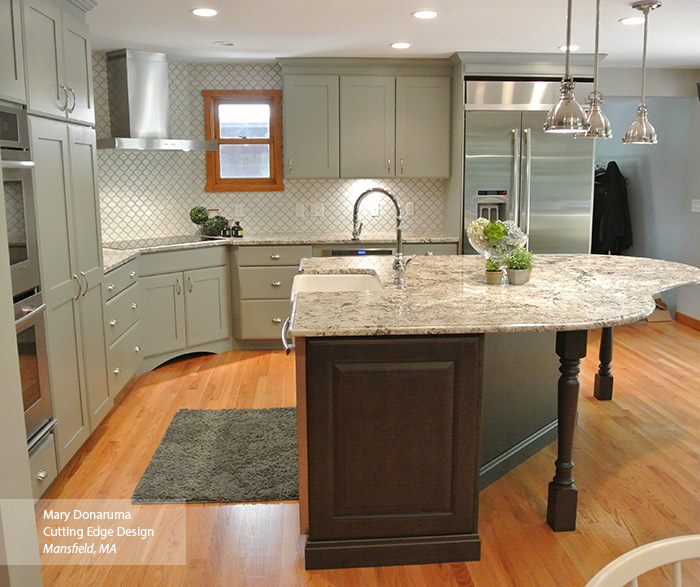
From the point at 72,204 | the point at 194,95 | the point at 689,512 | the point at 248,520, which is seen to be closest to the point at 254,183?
the point at 194,95

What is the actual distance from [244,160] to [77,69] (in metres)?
2.49

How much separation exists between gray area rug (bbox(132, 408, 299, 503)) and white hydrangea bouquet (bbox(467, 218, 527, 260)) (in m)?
1.41

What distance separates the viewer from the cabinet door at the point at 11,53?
8.79 feet

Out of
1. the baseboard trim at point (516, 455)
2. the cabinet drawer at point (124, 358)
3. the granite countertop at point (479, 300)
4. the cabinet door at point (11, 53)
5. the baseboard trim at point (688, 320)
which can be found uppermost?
the cabinet door at point (11, 53)

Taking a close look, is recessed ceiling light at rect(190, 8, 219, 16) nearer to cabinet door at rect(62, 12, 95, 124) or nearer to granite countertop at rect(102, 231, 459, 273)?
cabinet door at rect(62, 12, 95, 124)

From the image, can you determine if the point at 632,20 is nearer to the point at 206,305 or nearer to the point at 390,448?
the point at 390,448

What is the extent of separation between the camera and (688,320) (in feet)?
21.1

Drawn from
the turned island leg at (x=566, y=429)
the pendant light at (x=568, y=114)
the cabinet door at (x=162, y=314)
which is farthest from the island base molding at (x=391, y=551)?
the cabinet door at (x=162, y=314)

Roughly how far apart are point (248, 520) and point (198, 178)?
370cm

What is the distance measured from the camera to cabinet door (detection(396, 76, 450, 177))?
5676 mm

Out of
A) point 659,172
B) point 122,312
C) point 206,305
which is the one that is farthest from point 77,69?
point 659,172

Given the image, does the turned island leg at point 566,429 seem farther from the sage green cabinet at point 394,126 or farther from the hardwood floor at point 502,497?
the sage green cabinet at point 394,126

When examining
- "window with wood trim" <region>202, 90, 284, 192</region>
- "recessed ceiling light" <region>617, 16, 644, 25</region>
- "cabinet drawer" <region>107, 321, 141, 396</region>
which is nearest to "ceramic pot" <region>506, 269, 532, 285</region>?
"recessed ceiling light" <region>617, 16, 644, 25</region>

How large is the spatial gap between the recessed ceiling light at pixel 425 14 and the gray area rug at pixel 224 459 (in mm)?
2433
